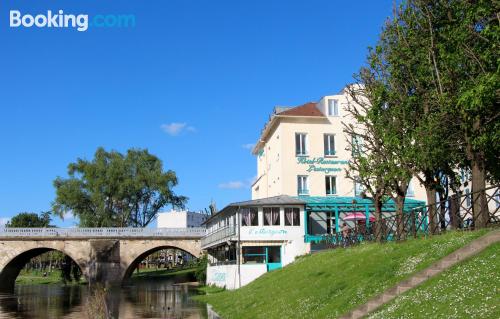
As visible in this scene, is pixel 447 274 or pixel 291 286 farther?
pixel 291 286

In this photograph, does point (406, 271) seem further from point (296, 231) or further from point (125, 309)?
point (296, 231)

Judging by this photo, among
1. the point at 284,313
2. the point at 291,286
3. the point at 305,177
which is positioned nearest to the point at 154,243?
the point at 305,177

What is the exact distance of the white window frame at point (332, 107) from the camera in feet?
161

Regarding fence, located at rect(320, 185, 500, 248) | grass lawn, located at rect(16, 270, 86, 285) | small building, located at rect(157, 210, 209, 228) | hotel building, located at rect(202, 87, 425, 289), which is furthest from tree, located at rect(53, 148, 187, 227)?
small building, located at rect(157, 210, 209, 228)

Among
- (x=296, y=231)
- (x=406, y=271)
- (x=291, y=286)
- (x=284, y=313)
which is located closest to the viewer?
(x=406, y=271)

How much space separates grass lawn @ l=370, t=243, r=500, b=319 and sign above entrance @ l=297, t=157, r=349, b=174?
3404 centimetres

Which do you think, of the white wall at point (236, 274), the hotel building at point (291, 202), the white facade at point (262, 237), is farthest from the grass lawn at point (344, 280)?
the hotel building at point (291, 202)

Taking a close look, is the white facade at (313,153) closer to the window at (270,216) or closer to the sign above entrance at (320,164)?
the sign above entrance at (320,164)

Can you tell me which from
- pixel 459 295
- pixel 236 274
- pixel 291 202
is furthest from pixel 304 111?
pixel 459 295

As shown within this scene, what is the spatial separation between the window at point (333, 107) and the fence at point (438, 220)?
17.9m

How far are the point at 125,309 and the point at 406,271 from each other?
2073 cm

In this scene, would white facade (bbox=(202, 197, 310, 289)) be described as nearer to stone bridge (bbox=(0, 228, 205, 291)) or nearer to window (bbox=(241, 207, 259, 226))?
window (bbox=(241, 207, 259, 226))

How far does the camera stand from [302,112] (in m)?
48.6

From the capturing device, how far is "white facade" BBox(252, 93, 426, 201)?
47.6m
